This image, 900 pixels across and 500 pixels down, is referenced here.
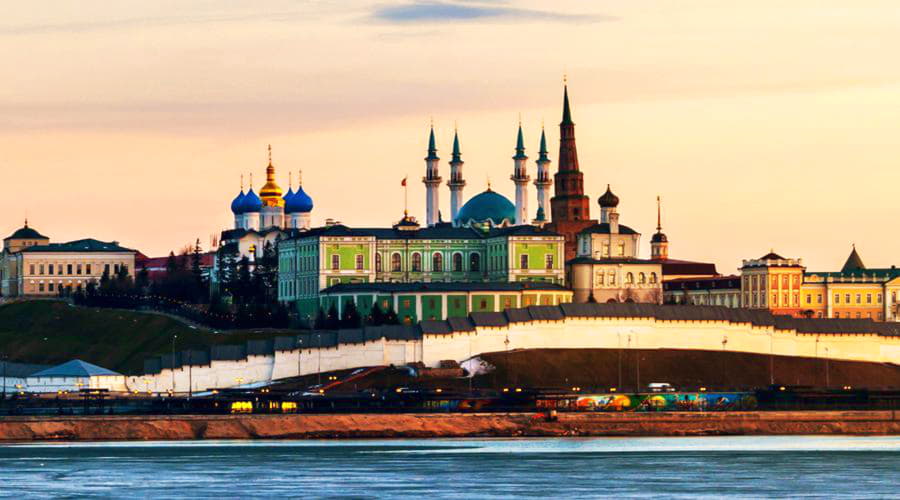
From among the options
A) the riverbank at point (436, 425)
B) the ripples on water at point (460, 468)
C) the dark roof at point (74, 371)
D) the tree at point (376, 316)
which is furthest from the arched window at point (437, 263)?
the ripples on water at point (460, 468)

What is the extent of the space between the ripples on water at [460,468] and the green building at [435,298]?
61.4m

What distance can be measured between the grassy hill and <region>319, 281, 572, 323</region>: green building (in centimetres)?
993

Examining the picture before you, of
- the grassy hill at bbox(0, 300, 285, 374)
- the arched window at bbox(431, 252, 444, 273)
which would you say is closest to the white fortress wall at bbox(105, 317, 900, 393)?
the grassy hill at bbox(0, 300, 285, 374)

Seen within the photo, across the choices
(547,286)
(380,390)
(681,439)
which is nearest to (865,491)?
(681,439)

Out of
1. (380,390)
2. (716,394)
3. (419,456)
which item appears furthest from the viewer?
(380,390)

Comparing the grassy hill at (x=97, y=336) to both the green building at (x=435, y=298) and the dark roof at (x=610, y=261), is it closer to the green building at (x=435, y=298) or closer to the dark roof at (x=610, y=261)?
the green building at (x=435, y=298)

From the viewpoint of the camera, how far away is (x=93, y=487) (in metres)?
83.0

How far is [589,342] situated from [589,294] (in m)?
33.0

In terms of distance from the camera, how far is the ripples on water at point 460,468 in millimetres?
81438

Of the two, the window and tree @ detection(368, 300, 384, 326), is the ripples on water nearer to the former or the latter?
tree @ detection(368, 300, 384, 326)

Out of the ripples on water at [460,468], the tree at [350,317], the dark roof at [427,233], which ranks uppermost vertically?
the dark roof at [427,233]

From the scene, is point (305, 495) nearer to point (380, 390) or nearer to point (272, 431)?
point (272, 431)

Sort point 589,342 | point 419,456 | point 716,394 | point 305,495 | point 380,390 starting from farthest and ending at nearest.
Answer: point 589,342
point 380,390
point 716,394
point 419,456
point 305,495

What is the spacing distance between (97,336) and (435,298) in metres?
26.9
